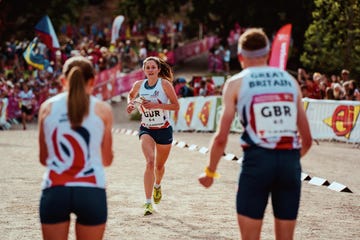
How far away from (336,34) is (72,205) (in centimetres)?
2649

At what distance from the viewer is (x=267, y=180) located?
5.61 meters

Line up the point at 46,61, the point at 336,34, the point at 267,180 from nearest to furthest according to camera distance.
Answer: the point at 267,180
the point at 336,34
the point at 46,61

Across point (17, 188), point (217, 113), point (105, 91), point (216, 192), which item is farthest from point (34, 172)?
point (105, 91)

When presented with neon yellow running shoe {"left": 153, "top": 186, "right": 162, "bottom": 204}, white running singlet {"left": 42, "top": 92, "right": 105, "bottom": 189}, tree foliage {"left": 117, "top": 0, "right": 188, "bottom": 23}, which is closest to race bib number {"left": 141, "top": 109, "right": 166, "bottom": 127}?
neon yellow running shoe {"left": 153, "top": 186, "right": 162, "bottom": 204}

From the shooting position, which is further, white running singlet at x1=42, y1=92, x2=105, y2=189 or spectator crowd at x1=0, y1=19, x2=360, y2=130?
spectator crowd at x1=0, y1=19, x2=360, y2=130

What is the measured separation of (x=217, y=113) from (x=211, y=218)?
17.8 m

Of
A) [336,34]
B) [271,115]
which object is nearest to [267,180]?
[271,115]

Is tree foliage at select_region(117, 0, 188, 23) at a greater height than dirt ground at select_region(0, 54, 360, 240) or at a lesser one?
greater

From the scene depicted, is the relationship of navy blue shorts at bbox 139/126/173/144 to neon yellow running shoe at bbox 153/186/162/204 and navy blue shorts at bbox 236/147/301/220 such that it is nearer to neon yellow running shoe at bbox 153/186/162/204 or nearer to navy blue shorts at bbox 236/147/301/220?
neon yellow running shoe at bbox 153/186/162/204

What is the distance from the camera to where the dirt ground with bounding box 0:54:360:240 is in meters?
8.95

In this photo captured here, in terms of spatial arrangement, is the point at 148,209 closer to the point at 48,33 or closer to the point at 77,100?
the point at 77,100

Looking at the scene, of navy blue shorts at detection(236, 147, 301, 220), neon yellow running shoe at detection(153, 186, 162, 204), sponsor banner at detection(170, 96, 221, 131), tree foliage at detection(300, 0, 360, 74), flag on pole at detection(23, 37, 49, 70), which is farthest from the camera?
flag on pole at detection(23, 37, 49, 70)

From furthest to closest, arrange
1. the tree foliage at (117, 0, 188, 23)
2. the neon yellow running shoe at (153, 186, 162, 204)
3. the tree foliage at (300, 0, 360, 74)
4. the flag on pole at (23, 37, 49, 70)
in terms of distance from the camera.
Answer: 1. the tree foliage at (117, 0, 188, 23)
2. the flag on pole at (23, 37, 49, 70)
3. the tree foliage at (300, 0, 360, 74)
4. the neon yellow running shoe at (153, 186, 162, 204)

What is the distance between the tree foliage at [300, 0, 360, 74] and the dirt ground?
1182 centimetres
